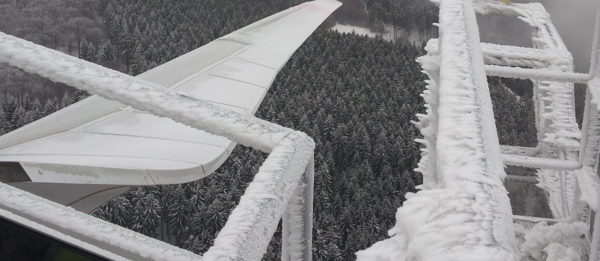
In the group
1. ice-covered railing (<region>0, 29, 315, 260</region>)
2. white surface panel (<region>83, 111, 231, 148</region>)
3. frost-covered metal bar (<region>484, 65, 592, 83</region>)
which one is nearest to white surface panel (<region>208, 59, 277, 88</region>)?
white surface panel (<region>83, 111, 231, 148</region>)

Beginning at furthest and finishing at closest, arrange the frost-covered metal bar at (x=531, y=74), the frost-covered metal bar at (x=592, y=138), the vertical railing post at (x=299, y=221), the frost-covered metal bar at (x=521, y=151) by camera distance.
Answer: the frost-covered metal bar at (x=521, y=151) → the frost-covered metal bar at (x=592, y=138) → the frost-covered metal bar at (x=531, y=74) → the vertical railing post at (x=299, y=221)

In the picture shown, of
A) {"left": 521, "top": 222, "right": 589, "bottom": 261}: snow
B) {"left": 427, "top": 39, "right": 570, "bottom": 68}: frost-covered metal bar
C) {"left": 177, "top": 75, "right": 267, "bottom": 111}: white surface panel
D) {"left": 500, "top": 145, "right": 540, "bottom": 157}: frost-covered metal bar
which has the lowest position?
{"left": 500, "top": 145, "right": 540, "bottom": 157}: frost-covered metal bar

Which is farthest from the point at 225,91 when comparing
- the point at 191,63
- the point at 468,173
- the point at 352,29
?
the point at 352,29

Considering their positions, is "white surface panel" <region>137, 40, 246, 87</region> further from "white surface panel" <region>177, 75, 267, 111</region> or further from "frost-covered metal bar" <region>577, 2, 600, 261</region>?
"frost-covered metal bar" <region>577, 2, 600, 261</region>

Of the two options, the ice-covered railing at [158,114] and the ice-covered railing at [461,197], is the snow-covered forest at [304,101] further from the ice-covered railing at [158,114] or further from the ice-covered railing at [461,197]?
the ice-covered railing at [461,197]

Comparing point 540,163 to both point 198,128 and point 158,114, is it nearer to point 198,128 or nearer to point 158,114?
point 198,128

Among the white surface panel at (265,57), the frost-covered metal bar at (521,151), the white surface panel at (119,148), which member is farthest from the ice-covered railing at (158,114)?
the frost-covered metal bar at (521,151)

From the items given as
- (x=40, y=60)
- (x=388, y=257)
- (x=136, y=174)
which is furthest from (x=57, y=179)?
(x=388, y=257)
